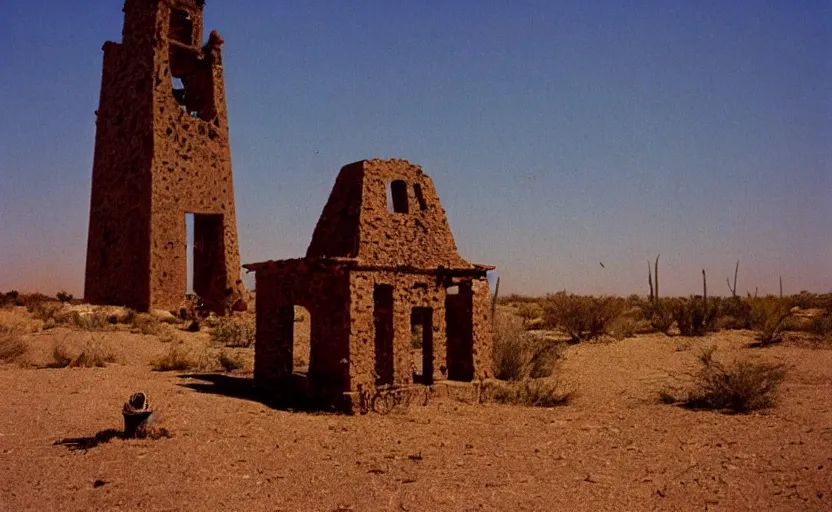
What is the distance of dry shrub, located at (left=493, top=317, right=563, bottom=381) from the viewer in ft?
45.0

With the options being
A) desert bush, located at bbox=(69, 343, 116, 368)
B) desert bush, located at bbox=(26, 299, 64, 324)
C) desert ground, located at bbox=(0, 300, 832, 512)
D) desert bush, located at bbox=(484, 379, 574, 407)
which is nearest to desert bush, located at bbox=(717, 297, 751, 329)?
desert ground, located at bbox=(0, 300, 832, 512)

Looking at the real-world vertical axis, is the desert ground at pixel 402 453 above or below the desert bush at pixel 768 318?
below

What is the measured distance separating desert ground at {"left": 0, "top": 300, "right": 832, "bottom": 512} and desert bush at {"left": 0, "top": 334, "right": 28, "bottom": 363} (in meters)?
0.86

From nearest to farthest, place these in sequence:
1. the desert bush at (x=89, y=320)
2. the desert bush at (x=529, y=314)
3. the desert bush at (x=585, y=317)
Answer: the desert bush at (x=89, y=320), the desert bush at (x=585, y=317), the desert bush at (x=529, y=314)

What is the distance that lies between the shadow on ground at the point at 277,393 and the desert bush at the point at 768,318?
549 inches

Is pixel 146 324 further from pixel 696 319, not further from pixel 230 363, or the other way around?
pixel 696 319

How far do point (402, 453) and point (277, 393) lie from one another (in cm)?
416

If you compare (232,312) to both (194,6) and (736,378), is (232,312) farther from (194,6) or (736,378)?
(736,378)

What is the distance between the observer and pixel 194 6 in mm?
20094

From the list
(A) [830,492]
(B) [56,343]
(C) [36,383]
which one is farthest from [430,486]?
(B) [56,343]

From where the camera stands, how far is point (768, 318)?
18953 millimetres

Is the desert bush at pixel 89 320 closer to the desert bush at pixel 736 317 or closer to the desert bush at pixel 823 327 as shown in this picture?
the desert bush at pixel 736 317

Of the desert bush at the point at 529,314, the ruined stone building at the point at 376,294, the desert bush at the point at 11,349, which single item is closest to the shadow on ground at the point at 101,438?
the ruined stone building at the point at 376,294

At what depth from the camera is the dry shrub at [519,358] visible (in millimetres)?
13703
